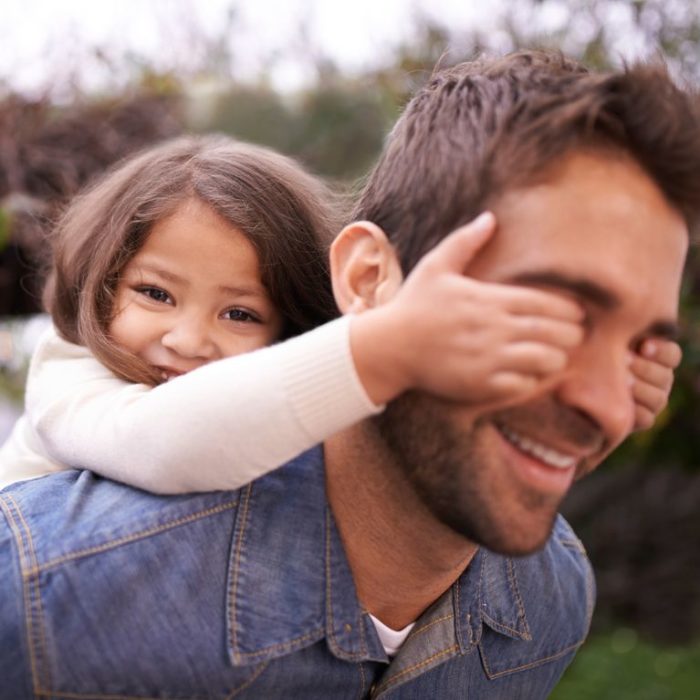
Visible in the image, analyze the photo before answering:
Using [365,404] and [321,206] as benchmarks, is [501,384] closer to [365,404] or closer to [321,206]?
[365,404]

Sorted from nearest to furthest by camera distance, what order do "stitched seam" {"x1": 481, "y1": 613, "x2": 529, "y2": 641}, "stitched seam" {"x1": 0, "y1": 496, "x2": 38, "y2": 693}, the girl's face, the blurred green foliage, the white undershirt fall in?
"stitched seam" {"x1": 0, "y1": 496, "x2": 38, "y2": 693}
the white undershirt
"stitched seam" {"x1": 481, "y1": 613, "x2": 529, "y2": 641}
the girl's face
the blurred green foliage

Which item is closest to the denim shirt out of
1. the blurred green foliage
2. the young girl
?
the young girl

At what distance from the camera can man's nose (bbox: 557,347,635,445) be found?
1817 mm

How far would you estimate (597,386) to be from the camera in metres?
1.82

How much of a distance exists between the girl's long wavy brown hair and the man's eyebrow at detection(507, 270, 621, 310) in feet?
3.05

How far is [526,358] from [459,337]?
0.37 ft

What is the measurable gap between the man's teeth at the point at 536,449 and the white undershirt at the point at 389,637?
23.4 inches

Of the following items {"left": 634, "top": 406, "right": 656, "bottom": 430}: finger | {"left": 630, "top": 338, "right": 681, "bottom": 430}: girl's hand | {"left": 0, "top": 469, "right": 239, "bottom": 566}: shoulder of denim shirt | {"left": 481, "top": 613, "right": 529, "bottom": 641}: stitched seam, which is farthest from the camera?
{"left": 481, "top": 613, "right": 529, "bottom": 641}: stitched seam

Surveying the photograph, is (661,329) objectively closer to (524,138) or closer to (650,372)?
(650,372)

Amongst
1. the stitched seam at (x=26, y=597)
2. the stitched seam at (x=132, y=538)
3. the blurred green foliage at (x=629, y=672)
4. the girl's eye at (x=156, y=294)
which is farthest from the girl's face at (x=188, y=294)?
the blurred green foliage at (x=629, y=672)

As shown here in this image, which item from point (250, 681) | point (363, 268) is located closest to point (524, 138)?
point (363, 268)

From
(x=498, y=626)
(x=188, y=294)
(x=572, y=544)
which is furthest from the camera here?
(x=572, y=544)

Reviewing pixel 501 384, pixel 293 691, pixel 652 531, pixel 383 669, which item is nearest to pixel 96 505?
pixel 293 691

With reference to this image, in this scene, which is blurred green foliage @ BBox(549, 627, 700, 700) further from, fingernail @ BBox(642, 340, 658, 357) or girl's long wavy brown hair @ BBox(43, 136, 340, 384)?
fingernail @ BBox(642, 340, 658, 357)
